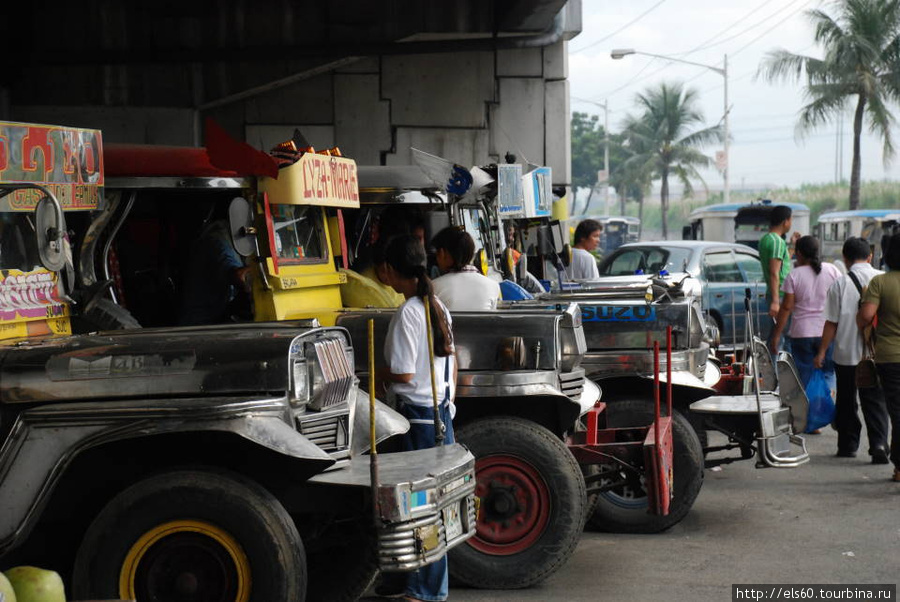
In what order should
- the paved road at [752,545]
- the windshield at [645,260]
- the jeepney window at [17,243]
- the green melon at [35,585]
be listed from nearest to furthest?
the green melon at [35,585] → the jeepney window at [17,243] → the paved road at [752,545] → the windshield at [645,260]

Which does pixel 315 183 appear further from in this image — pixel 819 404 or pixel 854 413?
pixel 854 413

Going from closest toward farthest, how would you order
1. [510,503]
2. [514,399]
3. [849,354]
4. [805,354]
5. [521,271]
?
[510,503] → [514,399] → [849,354] → [805,354] → [521,271]

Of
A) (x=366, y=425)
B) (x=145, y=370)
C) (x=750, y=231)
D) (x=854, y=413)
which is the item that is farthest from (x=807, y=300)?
(x=750, y=231)

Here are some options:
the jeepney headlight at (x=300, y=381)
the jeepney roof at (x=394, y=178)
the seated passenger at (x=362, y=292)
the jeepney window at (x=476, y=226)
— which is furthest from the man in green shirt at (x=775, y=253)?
the jeepney headlight at (x=300, y=381)

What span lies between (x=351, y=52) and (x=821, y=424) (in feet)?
30.1

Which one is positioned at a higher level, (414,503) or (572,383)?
(572,383)

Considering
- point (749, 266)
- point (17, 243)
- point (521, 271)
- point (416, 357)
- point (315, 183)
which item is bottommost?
point (749, 266)

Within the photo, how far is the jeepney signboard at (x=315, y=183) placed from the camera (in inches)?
273

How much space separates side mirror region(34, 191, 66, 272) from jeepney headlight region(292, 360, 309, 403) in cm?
121

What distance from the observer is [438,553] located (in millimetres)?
5066

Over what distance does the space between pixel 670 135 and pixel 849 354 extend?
61.8 metres

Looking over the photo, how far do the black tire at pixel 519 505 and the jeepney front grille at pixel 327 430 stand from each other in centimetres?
143

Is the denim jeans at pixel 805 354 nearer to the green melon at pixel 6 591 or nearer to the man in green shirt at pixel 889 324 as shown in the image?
the man in green shirt at pixel 889 324

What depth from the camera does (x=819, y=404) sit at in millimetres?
10922
